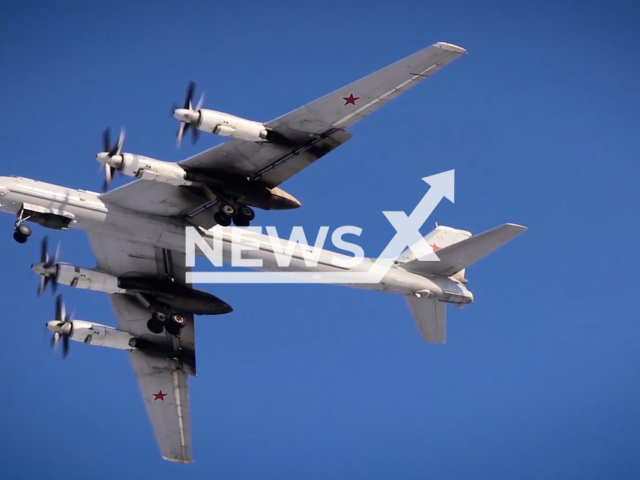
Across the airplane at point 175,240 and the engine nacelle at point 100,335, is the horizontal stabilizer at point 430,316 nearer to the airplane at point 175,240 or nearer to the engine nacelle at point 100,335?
the airplane at point 175,240

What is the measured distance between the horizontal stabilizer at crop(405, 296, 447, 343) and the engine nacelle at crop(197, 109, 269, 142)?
11331 mm

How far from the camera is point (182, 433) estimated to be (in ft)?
161

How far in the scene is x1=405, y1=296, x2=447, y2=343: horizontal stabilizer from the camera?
45.2 metres

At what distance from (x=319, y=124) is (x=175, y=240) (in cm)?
759

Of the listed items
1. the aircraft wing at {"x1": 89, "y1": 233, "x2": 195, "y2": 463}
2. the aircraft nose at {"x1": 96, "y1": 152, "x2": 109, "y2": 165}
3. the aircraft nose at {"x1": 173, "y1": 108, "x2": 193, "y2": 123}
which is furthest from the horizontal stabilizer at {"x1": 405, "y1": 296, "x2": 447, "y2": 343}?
the aircraft nose at {"x1": 96, "y1": 152, "x2": 109, "y2": 165}

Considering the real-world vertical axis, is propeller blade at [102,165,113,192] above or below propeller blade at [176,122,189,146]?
below

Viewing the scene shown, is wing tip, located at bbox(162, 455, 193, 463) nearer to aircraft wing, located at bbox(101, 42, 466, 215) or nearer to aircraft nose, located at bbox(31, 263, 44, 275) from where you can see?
aircraft nose, located at bbox(31, 263, 44, 275)

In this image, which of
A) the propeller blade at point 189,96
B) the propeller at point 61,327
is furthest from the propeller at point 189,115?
the propeller at point 61,327

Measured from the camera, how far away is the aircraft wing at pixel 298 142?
3638cm

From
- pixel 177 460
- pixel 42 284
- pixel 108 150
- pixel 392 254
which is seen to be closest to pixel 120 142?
pixel 108 150

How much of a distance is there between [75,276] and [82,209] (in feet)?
12.7

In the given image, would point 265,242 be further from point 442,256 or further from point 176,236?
point 442,256

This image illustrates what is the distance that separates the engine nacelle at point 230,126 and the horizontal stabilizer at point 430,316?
11331mm

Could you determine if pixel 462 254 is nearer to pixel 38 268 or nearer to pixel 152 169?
pixel 152 169
